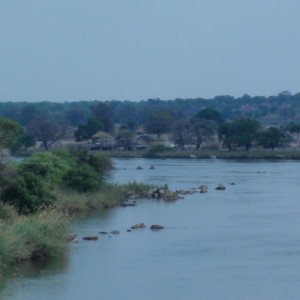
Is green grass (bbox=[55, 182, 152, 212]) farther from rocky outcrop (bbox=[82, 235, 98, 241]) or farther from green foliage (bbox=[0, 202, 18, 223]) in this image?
green foliage (bbox=[0, 202, 18, 223])

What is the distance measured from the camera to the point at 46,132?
308 ft

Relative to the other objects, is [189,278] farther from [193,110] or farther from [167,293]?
[193,110]

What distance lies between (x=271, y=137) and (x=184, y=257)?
6412 centimetres

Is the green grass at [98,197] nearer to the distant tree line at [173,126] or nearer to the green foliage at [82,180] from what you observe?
the green foliage at [82,180]

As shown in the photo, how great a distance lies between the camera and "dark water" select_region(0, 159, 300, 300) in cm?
2311

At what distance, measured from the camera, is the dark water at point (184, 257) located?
2311cm

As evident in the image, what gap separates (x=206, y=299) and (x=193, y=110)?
490ft

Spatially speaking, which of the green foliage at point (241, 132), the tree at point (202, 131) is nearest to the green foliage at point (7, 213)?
the green foliage at point (241, 132)

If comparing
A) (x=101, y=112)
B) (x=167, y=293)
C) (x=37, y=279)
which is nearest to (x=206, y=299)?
(x=167, y=293)

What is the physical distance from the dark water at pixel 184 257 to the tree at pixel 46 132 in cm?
4554

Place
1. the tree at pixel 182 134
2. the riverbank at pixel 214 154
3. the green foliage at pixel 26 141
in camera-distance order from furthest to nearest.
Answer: the tree at pixel 182 134 → the riverbank at pixel 214 154 → the green foliage at pixel 26 141

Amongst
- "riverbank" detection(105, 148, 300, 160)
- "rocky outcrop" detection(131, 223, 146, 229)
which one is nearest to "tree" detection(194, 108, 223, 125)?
"riverbank" detection(105, 148, 300, 160)

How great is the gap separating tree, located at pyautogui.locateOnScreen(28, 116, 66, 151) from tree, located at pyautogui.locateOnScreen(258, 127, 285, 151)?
19.1m

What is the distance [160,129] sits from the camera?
112125 mm
